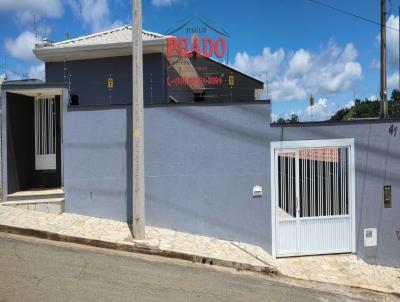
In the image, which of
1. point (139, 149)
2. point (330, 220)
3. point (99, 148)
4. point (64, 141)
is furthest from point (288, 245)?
point (64, 141)

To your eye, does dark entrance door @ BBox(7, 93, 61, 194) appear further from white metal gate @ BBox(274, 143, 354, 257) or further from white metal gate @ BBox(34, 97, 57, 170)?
white metal gate @ BBox(274, 143, 354, 257)

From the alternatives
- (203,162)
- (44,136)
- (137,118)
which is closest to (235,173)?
(203,162)

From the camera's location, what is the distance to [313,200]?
9883 millimetres

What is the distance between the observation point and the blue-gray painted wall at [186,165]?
9.52m

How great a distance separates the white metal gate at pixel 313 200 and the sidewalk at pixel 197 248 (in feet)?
1.26

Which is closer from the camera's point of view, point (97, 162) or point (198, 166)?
point (198, 166)

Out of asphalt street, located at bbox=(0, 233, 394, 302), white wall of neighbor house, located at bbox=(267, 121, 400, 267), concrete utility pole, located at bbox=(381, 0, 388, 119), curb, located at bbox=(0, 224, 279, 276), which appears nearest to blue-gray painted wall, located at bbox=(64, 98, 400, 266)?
white wall of neighbor house, located at bbox=(267, 121, 400, 267)

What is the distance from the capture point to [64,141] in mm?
9719

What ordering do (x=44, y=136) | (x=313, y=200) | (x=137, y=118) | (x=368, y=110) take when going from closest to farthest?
(x=137, y=118)
(x=313, y=200)
(x=44, y=136)
(x=368, y=110)

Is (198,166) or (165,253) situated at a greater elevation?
(198,166)

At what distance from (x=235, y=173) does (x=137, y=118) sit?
2940 mm

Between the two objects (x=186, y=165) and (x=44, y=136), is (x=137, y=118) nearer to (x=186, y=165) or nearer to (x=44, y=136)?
(x=186, y=165)

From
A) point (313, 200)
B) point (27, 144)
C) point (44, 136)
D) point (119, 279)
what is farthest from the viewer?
point (44, 136)

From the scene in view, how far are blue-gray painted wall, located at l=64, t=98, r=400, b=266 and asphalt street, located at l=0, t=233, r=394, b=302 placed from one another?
6.50 feet
